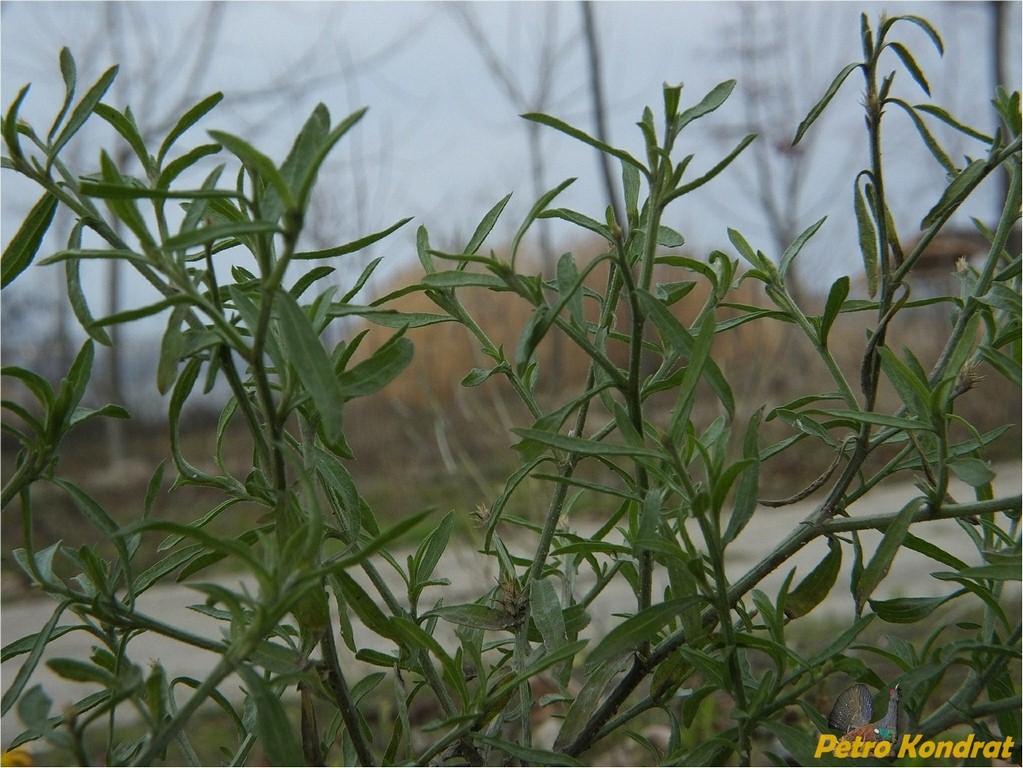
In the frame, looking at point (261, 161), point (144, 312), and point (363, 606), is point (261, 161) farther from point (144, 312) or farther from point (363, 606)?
point (363, 606)

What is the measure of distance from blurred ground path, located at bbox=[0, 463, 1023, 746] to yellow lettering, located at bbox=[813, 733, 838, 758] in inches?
63.8

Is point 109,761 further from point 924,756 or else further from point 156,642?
point 156,642

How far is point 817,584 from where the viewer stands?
447mm

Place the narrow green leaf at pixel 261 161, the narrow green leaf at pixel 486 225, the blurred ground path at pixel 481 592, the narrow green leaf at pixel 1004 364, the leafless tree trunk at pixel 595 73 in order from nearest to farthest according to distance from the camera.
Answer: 1. the narrow green leaf at pixel 261 161
2. the narrow green leaf at pixel 1004 364
3. the narrow green leaf at pixel 486 225
4. the blurred ground path at pixel 481 592
5. the leafless tree trunk at pixel 595 73

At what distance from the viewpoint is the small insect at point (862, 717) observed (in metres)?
0.46

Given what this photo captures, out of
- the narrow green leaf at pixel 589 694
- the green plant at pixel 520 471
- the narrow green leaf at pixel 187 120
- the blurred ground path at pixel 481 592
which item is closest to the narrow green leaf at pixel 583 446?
the green plant at pixel 520 471

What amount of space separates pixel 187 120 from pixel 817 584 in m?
0.38

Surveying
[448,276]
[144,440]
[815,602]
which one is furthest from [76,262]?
[144,440]

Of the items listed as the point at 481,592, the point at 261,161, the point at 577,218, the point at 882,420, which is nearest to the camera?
the point at 261,161

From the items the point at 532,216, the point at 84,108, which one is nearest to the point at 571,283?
the point at 532,216

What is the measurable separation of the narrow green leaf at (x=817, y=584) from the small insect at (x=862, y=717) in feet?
0.21

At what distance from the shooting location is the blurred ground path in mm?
2396

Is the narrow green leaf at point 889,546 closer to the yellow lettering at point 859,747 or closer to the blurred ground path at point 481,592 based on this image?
the yellow lettering at point 859,747

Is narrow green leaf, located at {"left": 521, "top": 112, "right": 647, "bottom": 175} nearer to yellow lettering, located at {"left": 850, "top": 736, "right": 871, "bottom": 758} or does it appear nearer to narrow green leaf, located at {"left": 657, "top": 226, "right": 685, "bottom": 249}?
narrow green leaf, located at {"left": 657, "top": 226, "right": 685, "bottom": 249}
